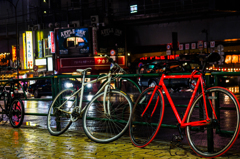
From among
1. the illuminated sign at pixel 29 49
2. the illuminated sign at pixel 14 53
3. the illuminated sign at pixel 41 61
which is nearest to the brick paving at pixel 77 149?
the illuminated sign at pixel 41 61

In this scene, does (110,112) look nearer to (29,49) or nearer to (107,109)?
(107,109)

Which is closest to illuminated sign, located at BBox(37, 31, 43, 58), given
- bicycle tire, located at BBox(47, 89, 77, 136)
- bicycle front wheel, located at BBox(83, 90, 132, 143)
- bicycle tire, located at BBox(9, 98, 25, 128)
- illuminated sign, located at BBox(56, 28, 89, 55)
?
illuminated sign, located at BBox(56, 28, 89, 55)

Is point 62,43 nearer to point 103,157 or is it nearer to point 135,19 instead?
point 135,19

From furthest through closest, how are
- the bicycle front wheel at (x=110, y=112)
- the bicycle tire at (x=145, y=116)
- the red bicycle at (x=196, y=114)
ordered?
the bicycle front wheel at (x=110, y=112) → the bicycle tire at (x=145, y=116) → the red bicycle at (x=196, y=114)

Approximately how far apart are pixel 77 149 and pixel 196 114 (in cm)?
217

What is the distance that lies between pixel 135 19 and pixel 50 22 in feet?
50.8

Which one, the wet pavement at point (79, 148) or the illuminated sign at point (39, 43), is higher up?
the illuminated sign at point (39, 43)

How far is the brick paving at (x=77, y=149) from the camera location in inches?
194

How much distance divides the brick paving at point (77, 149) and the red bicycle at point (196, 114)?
21 centimetres

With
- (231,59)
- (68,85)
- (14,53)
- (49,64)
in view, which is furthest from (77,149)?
(14,53)

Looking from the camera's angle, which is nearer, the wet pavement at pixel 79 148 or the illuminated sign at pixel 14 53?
the wet pavement at pixel 79 148

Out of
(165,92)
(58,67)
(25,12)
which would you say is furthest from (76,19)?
(165,92)

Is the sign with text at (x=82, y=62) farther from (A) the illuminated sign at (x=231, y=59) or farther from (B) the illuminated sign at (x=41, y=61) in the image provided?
(A) the illuminated sign at (x=231, y=59)

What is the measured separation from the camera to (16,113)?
8531 mm
